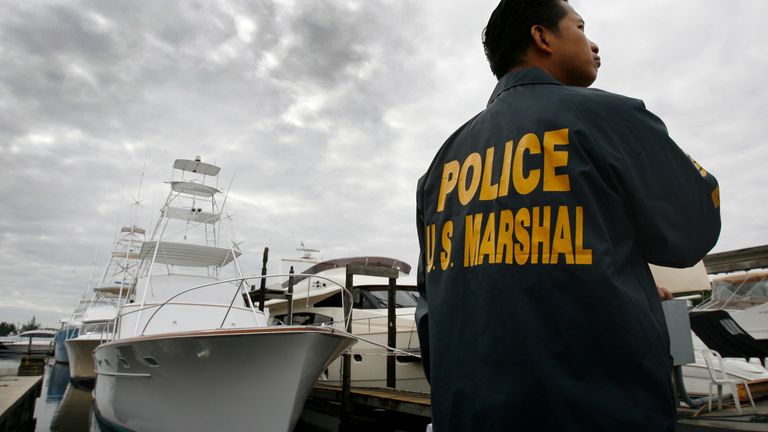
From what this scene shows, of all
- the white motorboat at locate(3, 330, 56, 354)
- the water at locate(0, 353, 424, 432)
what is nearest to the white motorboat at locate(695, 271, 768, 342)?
the water at locate(0, 353, 424, 432)

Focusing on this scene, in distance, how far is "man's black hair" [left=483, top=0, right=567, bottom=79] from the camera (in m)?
1.30

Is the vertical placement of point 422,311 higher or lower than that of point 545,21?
lower

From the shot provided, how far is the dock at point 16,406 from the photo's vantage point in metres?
6.77

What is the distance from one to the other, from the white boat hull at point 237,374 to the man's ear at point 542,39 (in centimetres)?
586

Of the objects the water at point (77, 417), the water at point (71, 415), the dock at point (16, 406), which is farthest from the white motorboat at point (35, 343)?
the dock at point (16, 406)

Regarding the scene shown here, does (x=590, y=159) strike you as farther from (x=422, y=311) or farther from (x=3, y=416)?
(x=3, y=416)

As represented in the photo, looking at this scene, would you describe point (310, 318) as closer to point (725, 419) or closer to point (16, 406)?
point (16, 406)

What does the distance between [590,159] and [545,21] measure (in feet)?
1.70

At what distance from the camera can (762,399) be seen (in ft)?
15.6

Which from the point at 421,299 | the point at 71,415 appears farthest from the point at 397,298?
the point at 71,415

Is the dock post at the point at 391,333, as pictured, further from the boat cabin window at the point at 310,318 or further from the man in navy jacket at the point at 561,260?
the man in navy jacket at the point at 561,260

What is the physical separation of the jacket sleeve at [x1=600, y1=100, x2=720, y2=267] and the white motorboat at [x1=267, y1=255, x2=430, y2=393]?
310 inches

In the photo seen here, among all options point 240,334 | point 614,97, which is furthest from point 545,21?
point 240,334

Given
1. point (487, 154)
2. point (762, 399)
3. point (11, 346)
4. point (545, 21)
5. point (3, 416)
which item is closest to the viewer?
point (487, 154)
